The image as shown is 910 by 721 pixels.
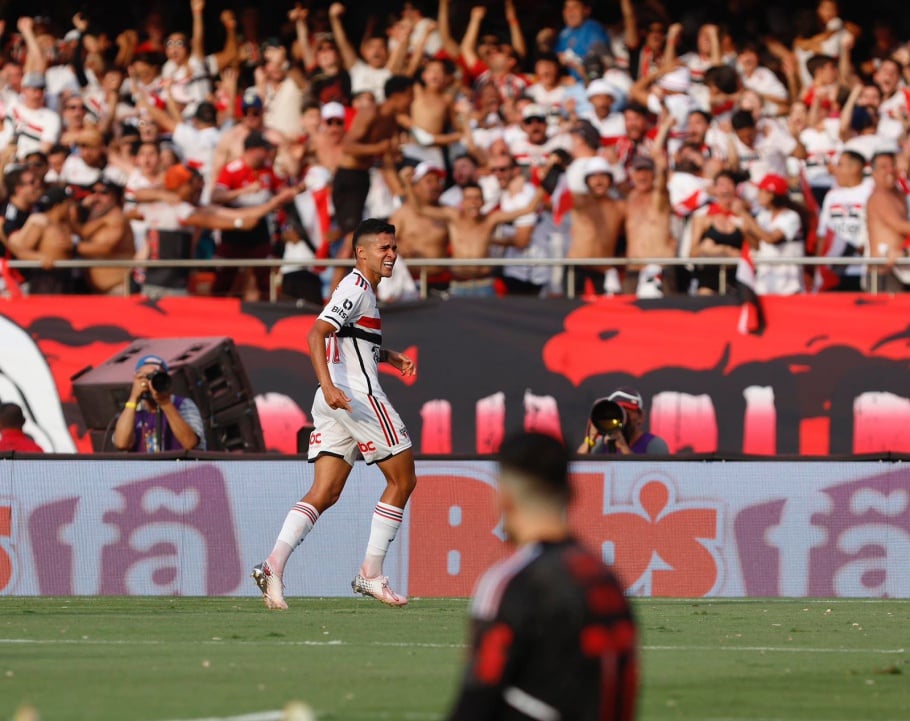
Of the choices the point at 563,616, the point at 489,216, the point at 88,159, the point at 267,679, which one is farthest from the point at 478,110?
the point at 563,616

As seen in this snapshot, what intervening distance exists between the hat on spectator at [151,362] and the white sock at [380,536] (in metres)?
4.58

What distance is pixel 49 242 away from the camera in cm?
1945

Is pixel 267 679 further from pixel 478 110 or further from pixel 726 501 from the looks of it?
pixel 478 110

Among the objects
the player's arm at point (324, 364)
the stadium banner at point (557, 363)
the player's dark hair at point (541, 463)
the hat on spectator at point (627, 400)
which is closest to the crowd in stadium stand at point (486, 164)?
the stadium banner at point (557, 363)

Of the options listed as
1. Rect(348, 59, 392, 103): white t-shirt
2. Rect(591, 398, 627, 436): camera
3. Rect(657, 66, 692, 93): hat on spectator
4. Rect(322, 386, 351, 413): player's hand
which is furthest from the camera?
Rect(348, 59, 392, 103): white t-shirt

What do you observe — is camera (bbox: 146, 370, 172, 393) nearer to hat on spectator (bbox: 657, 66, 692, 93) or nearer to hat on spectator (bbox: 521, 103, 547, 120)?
hat on spectator (bbox: 521, 103, 547, 120)

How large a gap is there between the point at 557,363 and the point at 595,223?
1.54 m

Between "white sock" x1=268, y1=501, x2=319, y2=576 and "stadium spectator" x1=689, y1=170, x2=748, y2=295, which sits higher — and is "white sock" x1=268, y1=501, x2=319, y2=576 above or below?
below

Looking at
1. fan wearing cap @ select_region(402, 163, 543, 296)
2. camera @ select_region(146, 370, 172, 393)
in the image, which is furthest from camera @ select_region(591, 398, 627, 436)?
fan wearing cap @ select_region(402, 163, 543, 296)

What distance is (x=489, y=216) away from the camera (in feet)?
61.6

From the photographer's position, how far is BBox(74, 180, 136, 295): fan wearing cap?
19.4 meters

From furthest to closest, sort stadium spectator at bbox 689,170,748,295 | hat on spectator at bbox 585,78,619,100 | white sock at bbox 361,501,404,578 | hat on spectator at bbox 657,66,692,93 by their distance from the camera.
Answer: hat on spectator at bbox 657,66,692,93 → hat on spectator at bbox 585,78,619,100 → stadium spectator at bbox 689,170,748,295 → white sock at bbox 361,501,404,578

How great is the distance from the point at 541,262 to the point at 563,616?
14.3 metres

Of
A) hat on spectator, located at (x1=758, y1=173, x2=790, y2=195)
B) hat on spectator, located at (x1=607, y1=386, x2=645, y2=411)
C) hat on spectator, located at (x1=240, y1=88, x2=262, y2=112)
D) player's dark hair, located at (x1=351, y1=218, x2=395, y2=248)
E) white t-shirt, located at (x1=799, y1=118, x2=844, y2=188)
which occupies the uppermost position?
hat on spectator, located at (x1=240, y1=88, x2=262, y2=112)
